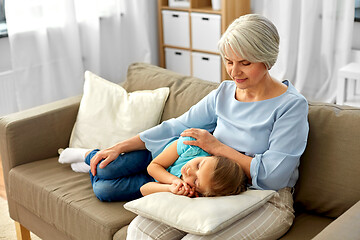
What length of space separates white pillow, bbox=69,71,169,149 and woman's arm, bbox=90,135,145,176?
200 millimetres

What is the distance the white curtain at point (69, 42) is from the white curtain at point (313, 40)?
108cm

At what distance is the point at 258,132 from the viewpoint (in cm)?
182

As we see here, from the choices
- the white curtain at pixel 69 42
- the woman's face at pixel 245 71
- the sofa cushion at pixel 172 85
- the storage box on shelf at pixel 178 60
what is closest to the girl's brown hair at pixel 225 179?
the woman's face at pixel 245 71

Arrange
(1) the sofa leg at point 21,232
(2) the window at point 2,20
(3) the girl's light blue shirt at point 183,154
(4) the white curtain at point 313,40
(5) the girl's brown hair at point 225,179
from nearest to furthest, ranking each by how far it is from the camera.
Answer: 1. (5) the girl's brown hair at point 225,179
2. (3) the girl's light blue shirt at point 183,154
3. (1) the sofa leg at point 21,232
4. (2) the window at point 2,20
5. (4) the white curtain at point 313,40

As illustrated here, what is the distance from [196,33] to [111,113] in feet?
7.25

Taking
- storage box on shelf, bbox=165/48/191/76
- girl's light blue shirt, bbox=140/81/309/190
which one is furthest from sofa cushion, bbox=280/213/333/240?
storage box on shelf, bbox=165/48/191/76

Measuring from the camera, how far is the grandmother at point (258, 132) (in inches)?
65.6

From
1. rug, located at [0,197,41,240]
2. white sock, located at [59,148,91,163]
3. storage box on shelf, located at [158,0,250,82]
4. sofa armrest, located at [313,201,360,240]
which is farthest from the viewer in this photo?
storage box on shelf, located at [158,0,250,82]

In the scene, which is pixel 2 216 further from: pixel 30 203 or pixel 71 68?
pixel 71 68

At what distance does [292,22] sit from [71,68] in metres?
1.77

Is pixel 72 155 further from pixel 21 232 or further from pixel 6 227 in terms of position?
pixel 6 227

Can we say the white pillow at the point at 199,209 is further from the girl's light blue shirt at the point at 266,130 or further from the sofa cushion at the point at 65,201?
the sofa cushion at the point at 65,201

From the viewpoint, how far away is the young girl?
65.7 inches

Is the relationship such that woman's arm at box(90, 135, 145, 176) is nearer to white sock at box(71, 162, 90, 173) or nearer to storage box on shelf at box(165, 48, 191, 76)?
white sock at box(71, 162, 90, 173)
